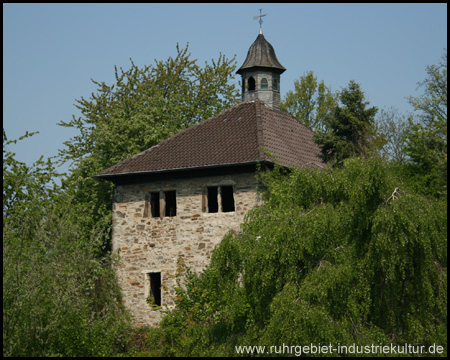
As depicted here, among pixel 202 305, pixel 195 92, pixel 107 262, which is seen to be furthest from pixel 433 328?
pixel 195 92

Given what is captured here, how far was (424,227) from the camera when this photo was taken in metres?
11.4

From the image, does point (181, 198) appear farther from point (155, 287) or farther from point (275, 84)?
point (275, 84)

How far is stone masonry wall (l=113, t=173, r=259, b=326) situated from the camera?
744 inches

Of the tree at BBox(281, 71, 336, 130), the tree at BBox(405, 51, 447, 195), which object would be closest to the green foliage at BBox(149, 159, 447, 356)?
the tree at BBox(405, 51, 447, 195)

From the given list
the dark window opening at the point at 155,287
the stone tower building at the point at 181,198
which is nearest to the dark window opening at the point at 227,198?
the stone tower building at the point at 181,198

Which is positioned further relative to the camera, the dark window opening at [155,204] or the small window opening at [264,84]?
the small window opening at [264,84]

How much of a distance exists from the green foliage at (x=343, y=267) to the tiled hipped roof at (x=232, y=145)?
5743 millimetres

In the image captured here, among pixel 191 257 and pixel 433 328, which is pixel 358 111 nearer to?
pixel 191 257

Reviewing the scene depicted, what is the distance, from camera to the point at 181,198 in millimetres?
19516

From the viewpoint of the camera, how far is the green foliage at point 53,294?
47.7 feet

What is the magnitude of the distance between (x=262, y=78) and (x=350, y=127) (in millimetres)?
4831

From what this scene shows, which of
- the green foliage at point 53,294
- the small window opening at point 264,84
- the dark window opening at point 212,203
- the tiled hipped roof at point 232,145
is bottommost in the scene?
the green foliage at point 53,294

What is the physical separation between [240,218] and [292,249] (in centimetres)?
649

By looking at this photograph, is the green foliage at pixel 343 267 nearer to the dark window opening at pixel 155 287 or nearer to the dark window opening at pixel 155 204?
the dark window opening at pixel 155 287
